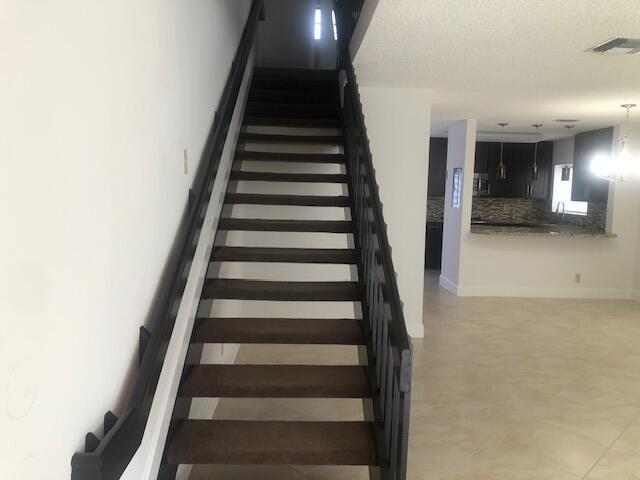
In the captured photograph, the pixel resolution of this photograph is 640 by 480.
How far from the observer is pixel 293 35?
283 inches

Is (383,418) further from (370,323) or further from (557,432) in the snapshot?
(557,432)

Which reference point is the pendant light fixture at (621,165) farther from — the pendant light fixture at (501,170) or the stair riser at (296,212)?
the stair riser at (296,212)

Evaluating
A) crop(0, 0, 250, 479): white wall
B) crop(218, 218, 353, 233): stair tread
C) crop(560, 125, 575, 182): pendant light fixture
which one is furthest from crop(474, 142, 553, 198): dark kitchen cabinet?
crop(0, 0, 250, 479): white wall

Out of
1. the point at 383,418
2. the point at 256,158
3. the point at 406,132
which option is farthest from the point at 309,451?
the point at 406,132

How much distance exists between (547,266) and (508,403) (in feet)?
13.5

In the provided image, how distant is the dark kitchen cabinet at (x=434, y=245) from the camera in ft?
30.2

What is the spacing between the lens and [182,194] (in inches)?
100

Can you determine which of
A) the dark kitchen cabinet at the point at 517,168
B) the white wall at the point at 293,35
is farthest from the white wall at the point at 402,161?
the dark kitchen cabinet at the point at 517,168

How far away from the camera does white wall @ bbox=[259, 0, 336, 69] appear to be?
280 inches

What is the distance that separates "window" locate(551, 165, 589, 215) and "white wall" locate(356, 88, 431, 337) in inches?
192

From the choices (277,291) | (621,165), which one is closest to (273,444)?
(277,291)

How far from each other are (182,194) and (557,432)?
2.82 m

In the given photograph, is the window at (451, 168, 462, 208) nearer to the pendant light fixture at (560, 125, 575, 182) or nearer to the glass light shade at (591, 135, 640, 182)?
the glass light shade at (591, 135, 640, 182)

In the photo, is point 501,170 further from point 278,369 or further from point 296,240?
point 278,369
